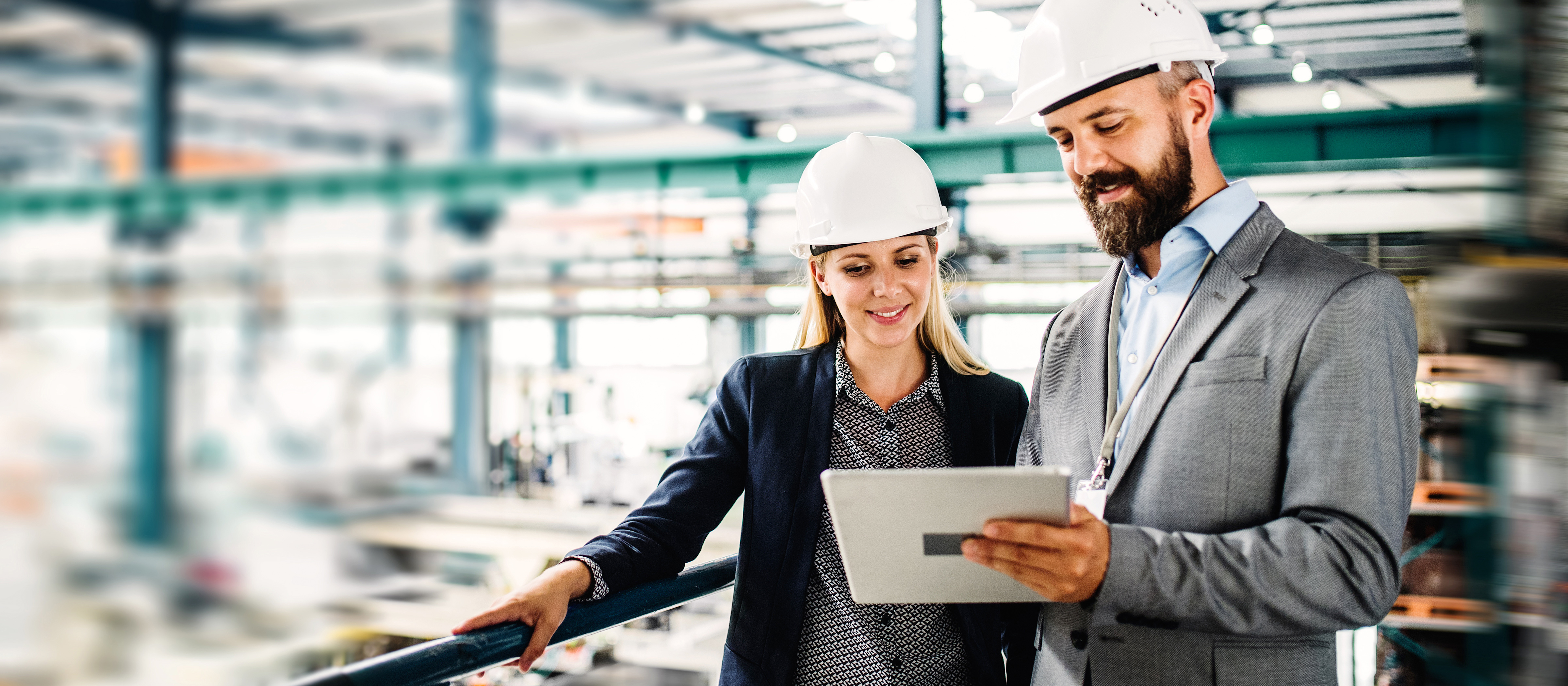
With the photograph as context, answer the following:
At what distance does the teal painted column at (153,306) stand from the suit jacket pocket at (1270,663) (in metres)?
11.8

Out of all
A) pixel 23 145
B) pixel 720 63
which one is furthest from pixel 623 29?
pixel 23 145

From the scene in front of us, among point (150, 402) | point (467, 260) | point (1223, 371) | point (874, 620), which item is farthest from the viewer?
point (150, 402)

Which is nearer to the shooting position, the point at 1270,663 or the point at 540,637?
the point at 1270,663

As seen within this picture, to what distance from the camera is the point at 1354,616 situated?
1.28 metres

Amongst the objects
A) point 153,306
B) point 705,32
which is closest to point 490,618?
point 705,32

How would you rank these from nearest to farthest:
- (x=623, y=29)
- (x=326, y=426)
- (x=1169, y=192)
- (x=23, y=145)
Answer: (x=1169, y=192) < (x=623, y=29) < (x=326, y=426) < (x=23, y=145)

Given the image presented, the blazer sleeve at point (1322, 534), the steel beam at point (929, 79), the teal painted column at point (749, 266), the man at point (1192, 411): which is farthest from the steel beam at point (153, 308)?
the blazer sleeve at point (1322, 534)

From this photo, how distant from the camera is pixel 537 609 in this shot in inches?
63.2

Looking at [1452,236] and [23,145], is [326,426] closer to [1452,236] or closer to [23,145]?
[23,145]

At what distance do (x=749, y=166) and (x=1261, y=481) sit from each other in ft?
18.3

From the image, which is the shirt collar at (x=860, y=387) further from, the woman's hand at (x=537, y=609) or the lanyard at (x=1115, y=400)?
the woman's hand at (x=537, y=609)

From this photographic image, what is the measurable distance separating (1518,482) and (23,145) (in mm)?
20398

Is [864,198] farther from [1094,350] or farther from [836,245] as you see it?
[1094,350]

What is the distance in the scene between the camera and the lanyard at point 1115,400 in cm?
150
